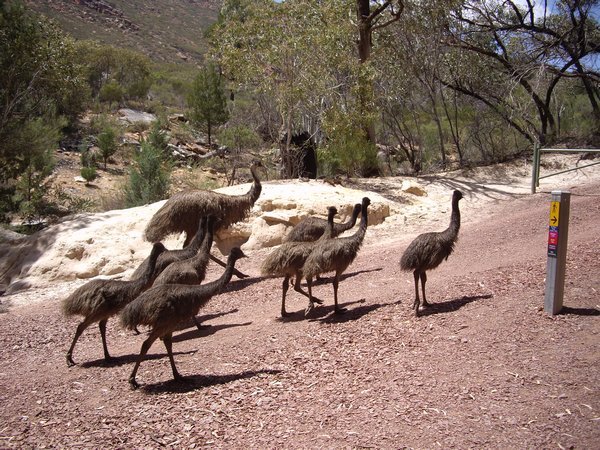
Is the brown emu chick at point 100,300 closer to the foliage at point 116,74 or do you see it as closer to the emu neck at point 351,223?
the emu neck at point 351,223

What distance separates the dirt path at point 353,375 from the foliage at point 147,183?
789 centimetres

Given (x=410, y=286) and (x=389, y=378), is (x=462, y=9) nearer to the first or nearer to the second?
(x=410, y=286)

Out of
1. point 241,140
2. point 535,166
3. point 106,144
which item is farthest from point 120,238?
point 106,144

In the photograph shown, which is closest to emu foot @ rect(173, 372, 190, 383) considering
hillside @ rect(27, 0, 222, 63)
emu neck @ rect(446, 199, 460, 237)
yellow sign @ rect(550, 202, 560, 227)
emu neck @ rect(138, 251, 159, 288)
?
emu neck @ rect(138, 251, 159, 288)

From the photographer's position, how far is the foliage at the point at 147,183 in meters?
15.8

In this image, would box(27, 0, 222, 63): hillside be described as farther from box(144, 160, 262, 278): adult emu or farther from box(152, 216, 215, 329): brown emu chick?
box(152, 216, 215, 329): brown emu chick

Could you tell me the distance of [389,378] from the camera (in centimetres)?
500

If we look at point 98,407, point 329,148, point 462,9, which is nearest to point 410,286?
point 98,407

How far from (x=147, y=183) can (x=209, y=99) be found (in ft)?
57.3

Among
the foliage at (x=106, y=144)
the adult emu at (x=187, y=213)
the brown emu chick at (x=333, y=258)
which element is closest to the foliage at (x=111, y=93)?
the foliage at (x=106, y=144)

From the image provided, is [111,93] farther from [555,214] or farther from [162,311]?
[555,214]

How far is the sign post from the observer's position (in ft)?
18.6

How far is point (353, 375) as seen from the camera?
518 cm

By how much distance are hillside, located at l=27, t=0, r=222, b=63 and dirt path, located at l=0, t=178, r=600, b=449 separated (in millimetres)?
51052
